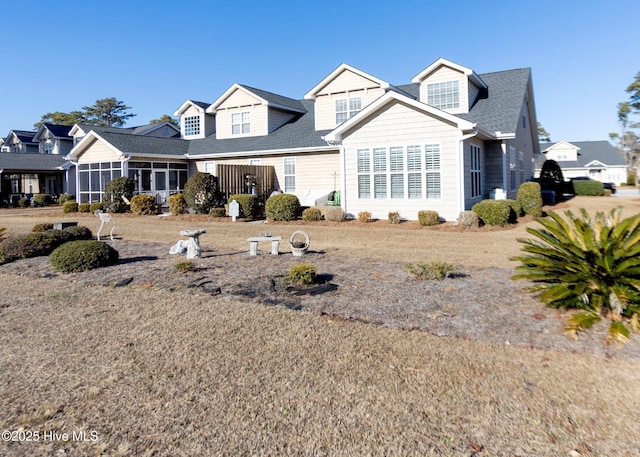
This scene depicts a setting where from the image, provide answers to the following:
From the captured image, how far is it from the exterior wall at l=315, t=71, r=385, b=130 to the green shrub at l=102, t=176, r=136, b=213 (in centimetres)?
1005

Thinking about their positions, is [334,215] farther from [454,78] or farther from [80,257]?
[80,257]

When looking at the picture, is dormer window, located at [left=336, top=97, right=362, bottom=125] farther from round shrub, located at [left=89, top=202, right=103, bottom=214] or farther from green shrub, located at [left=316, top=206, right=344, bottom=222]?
round shrub, located at [left=89, top=202, right=103, bottom=214]

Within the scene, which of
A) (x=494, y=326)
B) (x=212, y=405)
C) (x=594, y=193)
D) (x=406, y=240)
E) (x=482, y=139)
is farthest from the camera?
(x=594, y=193)

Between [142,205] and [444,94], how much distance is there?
15.1 m

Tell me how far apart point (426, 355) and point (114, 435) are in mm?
2793

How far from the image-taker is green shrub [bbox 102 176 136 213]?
2258 centimetres

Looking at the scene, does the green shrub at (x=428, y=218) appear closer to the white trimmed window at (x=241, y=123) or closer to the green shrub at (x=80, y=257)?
the green shrub at (x=80, y=257)

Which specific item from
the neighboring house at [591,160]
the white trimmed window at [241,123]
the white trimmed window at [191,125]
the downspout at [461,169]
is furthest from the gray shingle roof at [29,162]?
the neighboring house at [591,160]

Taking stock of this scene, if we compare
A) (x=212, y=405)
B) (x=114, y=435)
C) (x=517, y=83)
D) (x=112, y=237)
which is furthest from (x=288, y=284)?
(x=517, y=83)

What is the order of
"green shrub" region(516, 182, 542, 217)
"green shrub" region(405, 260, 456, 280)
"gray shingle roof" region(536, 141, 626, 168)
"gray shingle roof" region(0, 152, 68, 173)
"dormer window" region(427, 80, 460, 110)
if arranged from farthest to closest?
"gray shingle roof" region(536, 141, 626, 168)
"gray shingle roof" region(0, 152, 68, 173)
"dormer window" region(427, 80, 460, 110)
"green shrub" region(516, 182, 542, 217)
"green shrub" region(405, 260, 456, 280)

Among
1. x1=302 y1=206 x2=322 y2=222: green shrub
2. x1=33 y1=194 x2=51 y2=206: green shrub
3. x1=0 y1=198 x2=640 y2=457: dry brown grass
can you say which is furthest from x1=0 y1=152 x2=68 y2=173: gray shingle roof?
x1=0 y1=198 x2=640 y2=457: dry brown grass

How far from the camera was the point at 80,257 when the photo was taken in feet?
28.6

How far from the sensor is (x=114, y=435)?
3.12m

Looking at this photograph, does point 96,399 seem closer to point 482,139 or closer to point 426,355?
point 426,355
